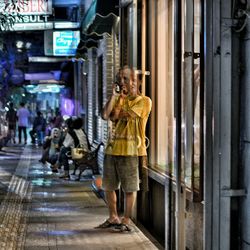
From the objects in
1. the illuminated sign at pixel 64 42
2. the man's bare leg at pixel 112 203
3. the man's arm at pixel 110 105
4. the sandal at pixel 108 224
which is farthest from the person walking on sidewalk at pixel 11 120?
the man's arm at pixel 110 105

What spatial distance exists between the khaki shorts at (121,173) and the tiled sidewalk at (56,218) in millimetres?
617

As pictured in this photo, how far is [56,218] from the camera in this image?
Result: 8.51 meters

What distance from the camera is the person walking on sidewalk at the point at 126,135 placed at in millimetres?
7224

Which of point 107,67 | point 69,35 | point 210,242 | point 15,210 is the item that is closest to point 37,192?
point 15,210

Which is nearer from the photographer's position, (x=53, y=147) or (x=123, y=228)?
(x=123, y=228)

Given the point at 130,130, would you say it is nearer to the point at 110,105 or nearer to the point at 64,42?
the point at 110,105

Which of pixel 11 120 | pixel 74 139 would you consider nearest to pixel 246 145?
pixel 74 139

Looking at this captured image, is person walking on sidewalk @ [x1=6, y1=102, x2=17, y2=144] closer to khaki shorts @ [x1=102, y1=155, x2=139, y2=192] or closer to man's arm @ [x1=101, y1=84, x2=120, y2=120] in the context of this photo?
khaki shorts @ [x1=102, y1=155, x2=139, y2=192]

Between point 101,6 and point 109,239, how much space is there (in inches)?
161

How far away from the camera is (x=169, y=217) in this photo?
20.4ft

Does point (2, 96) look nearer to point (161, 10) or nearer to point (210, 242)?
point (161, 10)

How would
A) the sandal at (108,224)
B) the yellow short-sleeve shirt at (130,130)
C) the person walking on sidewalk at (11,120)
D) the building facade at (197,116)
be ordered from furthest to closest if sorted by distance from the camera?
the person walking on sidewalk at (11,120)
the sandal at (108,224)
the yellow short-sleeve shirt at (130,130)
the building facade at (197,116)

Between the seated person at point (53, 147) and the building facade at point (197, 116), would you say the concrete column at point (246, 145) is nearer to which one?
the building facade at point (197, 116)

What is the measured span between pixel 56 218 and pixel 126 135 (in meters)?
2.06
